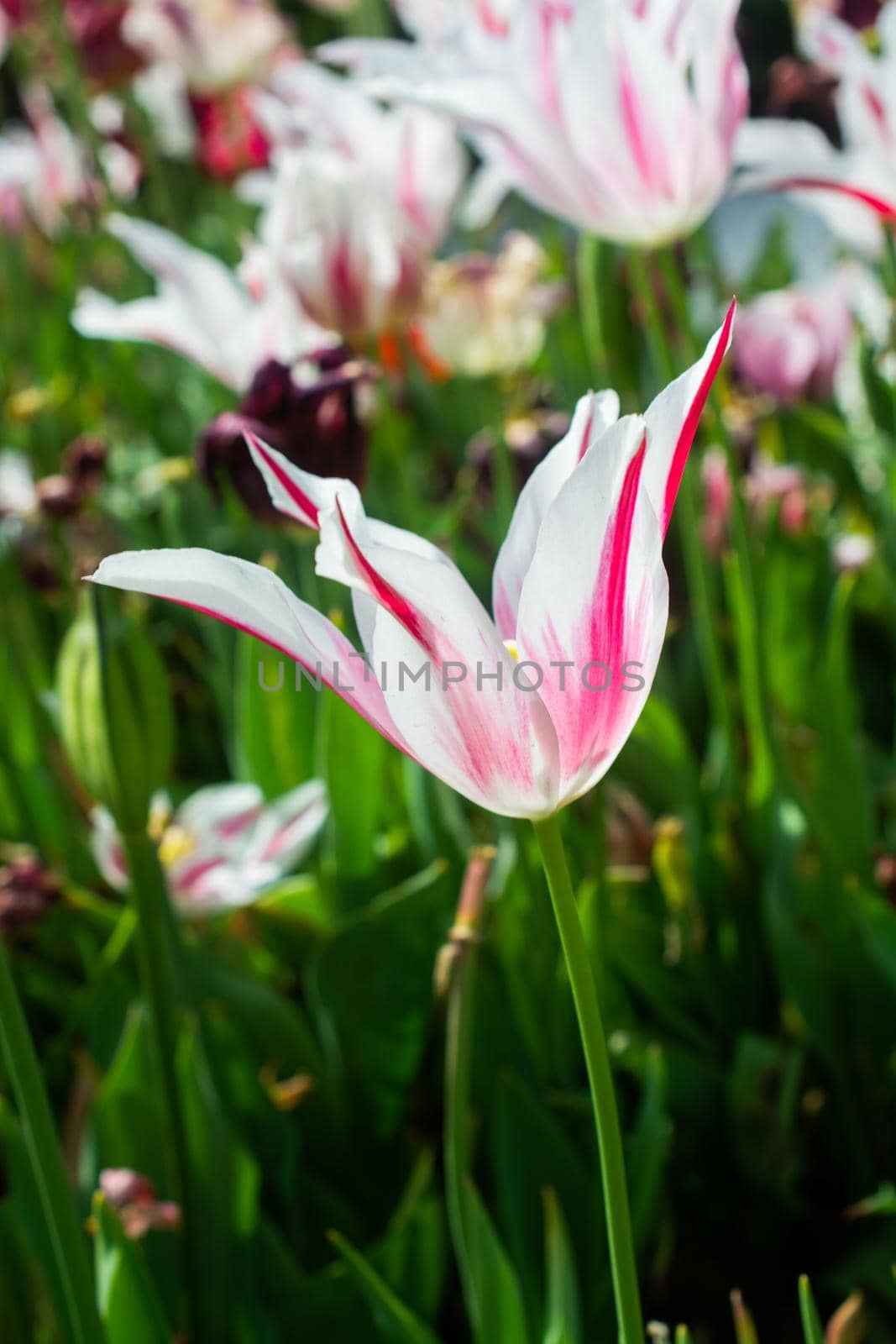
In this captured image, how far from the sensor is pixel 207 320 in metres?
0.92

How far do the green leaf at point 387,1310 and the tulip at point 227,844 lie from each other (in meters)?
0.26

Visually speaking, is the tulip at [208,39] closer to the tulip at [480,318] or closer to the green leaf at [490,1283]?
the tulip at [480,318]

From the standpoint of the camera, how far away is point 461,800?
0.91m

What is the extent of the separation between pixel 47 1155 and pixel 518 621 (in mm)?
255

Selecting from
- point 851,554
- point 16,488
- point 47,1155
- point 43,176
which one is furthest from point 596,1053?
point 43,176

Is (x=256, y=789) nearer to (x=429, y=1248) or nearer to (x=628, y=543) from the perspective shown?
(x=429, y=1248)

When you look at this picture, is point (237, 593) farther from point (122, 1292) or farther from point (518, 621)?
point (122, 1292)

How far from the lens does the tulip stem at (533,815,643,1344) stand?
363mm

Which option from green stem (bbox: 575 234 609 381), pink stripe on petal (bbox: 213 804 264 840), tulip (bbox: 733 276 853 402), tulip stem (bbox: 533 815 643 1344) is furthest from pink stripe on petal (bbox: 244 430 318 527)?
tulip (bbox: 733 276 853 402)

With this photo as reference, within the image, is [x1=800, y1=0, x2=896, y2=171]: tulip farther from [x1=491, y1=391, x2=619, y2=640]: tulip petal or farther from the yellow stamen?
the yellow stamen

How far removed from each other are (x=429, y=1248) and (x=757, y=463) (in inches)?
31.7

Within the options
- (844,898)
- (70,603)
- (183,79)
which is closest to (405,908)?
(844,898)

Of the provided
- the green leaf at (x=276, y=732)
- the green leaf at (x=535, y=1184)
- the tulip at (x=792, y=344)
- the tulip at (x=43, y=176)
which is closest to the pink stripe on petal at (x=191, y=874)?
the green leaf at (x=276, y=732)

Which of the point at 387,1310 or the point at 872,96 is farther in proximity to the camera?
the point at 872,96
